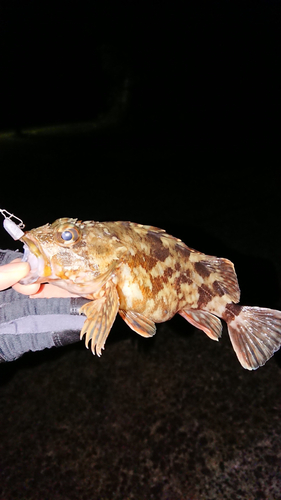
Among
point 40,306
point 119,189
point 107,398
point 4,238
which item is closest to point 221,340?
point 107,398

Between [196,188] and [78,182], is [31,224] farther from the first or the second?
[196,188]

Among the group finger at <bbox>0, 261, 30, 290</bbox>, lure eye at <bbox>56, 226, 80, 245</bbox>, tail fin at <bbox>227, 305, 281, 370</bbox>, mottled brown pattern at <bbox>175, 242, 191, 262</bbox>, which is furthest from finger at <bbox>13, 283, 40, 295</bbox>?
tail fin at <bbox>227, 305, 281, 370</bbox>

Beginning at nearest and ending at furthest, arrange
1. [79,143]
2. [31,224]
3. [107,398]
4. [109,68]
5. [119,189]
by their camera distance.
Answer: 1. [107,398]
2. [31,224]
3. [119,189]
4. [79,143]
5. [109,68]

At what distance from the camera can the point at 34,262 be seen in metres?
2.01

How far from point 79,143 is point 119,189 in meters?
9.53

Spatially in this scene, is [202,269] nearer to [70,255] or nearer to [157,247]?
[157,247]

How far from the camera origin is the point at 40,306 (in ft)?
9.71

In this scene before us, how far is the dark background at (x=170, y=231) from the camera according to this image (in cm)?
416

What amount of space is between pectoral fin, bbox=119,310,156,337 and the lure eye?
637 mm

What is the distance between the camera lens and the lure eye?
205 cm

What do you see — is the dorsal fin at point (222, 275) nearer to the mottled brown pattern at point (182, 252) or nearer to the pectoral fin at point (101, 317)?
the mottled brown pattern at point (182, 252)

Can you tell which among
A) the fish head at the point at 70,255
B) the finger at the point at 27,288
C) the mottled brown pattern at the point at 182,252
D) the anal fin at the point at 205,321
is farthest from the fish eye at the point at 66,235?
the anal fin at the point at 205,321

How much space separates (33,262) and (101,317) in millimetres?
584

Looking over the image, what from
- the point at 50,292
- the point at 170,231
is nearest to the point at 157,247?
the point at 50,292
